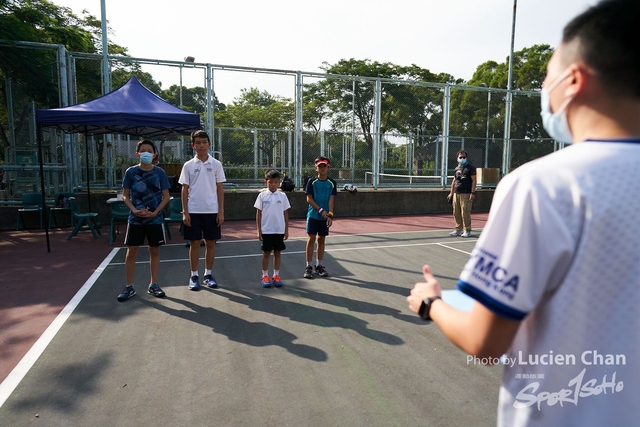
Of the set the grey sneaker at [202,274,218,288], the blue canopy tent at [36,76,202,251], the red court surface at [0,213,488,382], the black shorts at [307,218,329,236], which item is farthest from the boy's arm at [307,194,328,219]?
the blue canopy tent at [36,76,202,251]

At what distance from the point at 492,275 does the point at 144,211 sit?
547 cm

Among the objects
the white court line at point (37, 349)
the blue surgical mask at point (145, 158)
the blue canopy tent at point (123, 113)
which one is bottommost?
the white court line at point (37, 349)

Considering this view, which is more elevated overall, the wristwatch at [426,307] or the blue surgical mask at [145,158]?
the blue surgical mask at [145,158]

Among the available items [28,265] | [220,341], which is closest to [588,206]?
[220,341]

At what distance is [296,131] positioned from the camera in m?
13.9

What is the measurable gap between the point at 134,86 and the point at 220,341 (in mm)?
8236

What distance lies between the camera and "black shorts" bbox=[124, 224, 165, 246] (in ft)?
19.0

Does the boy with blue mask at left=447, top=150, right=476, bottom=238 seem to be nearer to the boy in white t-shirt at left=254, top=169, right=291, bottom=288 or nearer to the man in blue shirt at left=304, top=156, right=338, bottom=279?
the man in blue shirt at left=304, top=156, right=338, bottom=279

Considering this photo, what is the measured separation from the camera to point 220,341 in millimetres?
4398

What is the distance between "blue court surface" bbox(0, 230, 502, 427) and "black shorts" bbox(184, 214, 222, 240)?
2.44 feet

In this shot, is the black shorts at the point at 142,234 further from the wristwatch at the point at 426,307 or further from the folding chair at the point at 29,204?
the folding chair at the point at 29,204

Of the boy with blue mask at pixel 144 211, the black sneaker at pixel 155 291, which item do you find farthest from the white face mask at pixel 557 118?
the black sneaker at pixel 155 291

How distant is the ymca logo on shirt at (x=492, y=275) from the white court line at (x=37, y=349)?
3639 millimetres

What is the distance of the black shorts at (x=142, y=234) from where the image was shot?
19.0 feet
